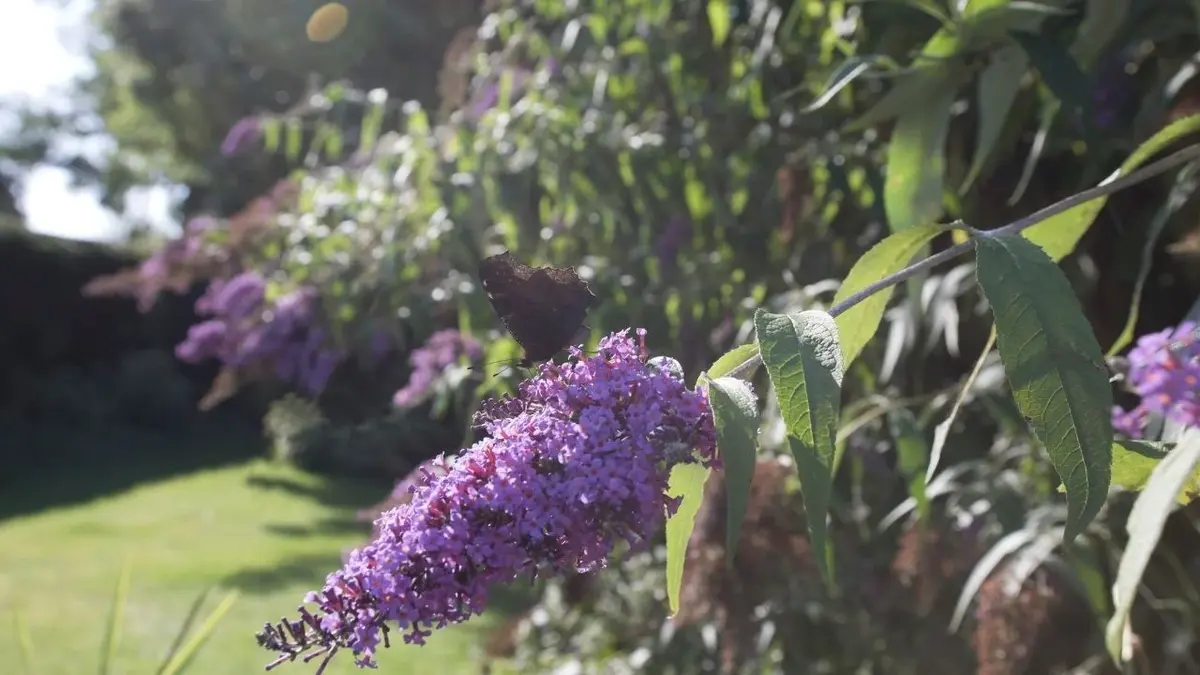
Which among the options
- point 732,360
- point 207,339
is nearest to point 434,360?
point 207,339

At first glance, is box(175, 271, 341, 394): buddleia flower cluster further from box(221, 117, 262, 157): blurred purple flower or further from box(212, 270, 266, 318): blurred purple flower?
box(221, 117, 262, 157): blurred purple flower

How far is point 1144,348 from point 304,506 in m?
7.49

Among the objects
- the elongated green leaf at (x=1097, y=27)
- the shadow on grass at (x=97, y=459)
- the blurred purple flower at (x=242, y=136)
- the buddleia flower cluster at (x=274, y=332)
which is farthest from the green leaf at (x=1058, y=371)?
the shadow on grass at (x=97, y=459)

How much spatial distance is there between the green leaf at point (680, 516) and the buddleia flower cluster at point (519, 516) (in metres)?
0.07

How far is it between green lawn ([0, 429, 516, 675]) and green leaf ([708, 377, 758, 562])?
109 inches

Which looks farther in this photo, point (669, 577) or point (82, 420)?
point (82, 420)

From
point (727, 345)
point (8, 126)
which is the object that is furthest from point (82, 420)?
point (8, 126)

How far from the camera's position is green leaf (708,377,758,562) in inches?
29.2

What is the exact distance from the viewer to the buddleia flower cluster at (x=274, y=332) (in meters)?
3.57

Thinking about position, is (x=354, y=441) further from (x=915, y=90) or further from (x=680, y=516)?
(x=680, y=516)

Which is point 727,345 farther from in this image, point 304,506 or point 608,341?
point 304,506

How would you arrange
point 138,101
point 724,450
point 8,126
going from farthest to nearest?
point 8,126 < point 138,101 < point 724,450

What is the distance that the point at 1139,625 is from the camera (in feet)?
7.29

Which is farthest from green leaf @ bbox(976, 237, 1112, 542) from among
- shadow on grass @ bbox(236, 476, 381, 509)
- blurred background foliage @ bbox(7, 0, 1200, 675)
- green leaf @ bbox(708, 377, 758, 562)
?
shadow on grass @ bbox(236, 476, 381, 509)
